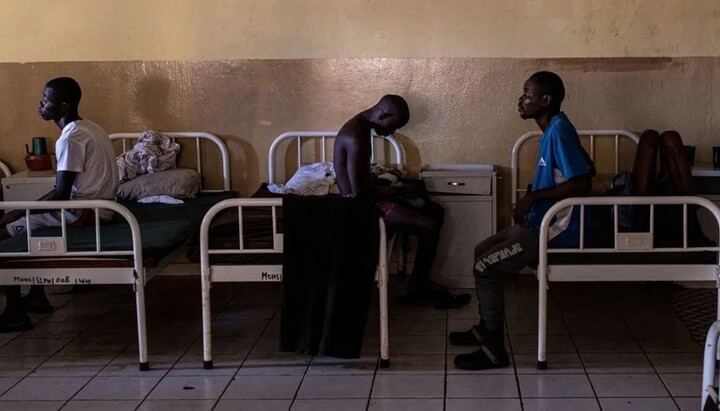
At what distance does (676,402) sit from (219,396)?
2042 mm

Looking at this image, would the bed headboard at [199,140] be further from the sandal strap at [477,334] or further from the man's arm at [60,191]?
the sandal strap at [477,334]

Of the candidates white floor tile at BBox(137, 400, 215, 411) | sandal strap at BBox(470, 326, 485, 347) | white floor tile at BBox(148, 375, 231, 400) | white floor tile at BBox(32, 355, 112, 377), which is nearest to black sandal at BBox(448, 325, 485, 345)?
sandal strap at BBox(470, 326, 485, 347)

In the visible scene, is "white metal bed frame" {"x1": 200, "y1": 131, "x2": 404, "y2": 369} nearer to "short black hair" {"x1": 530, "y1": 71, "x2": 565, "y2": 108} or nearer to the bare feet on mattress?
"short black hair" {"x1": 530, "y1": 71, "x2": 565, "y2": 108}

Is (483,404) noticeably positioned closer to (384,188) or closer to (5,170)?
(384,188)

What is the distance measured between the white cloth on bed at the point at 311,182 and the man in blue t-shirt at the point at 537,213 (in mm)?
1518

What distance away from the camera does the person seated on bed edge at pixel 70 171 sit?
195 inches

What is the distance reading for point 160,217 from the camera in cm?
553

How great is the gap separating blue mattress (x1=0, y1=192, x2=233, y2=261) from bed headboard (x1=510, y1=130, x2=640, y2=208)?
2008mm

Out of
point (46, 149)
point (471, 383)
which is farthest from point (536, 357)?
point (46, 149)

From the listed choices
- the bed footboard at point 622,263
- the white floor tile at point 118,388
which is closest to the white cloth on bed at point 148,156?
the white floor tile at point 118,388

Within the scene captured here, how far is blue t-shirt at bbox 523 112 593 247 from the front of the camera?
14.4 feet

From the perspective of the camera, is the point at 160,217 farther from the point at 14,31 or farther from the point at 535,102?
the point at 535,102

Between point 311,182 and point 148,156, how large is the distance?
1.14m

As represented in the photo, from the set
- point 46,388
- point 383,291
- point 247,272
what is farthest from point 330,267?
→ point 46,388
